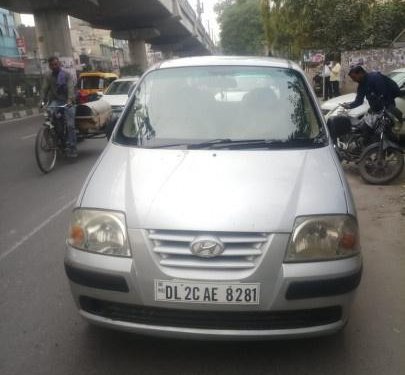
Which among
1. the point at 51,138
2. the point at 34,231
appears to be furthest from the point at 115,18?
the point at 34,231

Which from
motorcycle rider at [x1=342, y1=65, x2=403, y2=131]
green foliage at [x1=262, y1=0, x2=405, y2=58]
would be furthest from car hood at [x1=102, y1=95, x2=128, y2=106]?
motorcycle rider at [x1=342, y1=65, x2=403, y2=131]

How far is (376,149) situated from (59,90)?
17.7 feet

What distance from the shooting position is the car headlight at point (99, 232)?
9.11ft

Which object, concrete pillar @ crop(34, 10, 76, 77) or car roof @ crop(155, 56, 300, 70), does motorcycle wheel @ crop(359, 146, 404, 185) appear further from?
concrete pillar @ crop(34, 10, 76, 77)

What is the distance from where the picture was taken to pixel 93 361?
2.99m

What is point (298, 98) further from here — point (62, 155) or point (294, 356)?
point (62, 155)

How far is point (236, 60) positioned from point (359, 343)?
243cm

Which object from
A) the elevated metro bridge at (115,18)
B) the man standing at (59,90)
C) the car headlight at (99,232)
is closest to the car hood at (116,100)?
the man standing at (59,90)

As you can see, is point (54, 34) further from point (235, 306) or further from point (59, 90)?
point (235, 306)

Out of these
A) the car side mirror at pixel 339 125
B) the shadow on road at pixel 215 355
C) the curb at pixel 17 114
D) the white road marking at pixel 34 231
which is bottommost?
the curb at pixel 17 114

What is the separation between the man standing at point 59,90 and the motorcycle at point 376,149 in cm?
470

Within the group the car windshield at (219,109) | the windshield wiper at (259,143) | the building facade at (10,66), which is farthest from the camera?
the building facade at (10,66)

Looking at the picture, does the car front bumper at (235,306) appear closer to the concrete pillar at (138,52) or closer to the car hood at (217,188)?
the car hood at (217,188)

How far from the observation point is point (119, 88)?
16281mm
